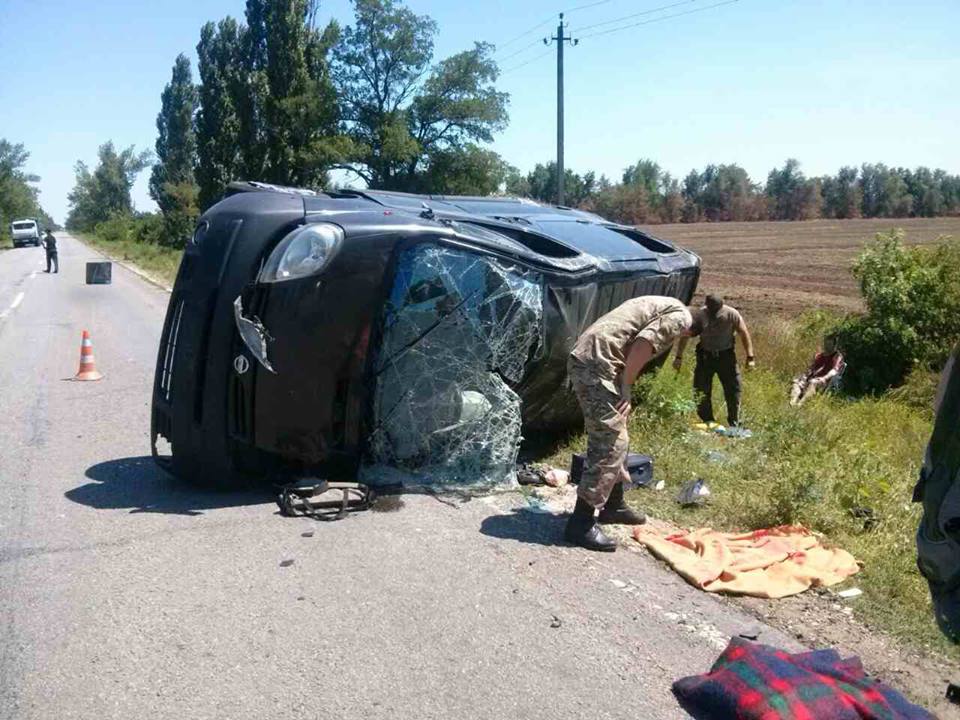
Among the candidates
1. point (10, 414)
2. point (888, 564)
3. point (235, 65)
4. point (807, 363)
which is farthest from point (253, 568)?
point (235, 65)

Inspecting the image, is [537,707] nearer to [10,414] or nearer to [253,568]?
[253,568]

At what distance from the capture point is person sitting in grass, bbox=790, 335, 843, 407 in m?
11.1

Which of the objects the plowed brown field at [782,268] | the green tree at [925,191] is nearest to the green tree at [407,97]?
the plowed brown field at [782,268]

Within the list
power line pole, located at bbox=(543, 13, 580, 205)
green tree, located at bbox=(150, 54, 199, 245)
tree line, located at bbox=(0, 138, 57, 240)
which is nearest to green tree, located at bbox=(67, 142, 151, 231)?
tree line, located at bbox=(0, 138, 57, 240)

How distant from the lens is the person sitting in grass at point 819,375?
11.1 meters

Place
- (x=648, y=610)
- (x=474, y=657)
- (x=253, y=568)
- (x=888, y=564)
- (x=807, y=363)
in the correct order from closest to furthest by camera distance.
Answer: (x=474, y=657)
(x=648, y=610)
(x=253, y=568)
(x=888, y=564)
(x=807, y=363)

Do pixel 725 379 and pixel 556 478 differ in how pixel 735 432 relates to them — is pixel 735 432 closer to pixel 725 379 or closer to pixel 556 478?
pixel 725 379

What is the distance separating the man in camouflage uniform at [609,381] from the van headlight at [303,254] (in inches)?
61.6

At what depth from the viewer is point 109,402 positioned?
895 centimetres

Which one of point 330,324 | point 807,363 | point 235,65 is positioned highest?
point 235,65

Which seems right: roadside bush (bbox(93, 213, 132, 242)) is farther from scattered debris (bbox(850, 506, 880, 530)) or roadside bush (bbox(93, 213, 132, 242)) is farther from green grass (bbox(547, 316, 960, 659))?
scattered debris (bbox(850, 506, 880, 530))

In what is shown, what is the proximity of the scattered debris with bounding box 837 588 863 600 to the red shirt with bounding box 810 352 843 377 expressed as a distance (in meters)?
7.42

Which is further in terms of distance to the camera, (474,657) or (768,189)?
(768,189)

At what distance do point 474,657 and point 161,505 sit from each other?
8.81ft
